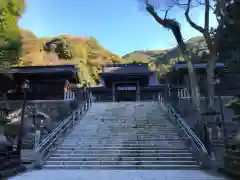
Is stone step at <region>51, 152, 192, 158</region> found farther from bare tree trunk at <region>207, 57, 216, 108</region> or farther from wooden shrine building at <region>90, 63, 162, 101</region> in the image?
wooden shrine building at <region>90, 63, 162, 101</region>

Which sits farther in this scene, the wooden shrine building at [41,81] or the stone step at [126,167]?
the wooden shrine building at [41,81]

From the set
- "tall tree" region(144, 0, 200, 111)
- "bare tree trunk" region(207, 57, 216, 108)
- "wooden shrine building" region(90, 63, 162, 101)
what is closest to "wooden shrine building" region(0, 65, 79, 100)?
"wooden shrine building" region(90, 63, 162, 101)

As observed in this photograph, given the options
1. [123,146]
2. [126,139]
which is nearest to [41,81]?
[126,139]

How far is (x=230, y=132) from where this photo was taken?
15.2m

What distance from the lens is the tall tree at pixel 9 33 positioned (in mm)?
17438

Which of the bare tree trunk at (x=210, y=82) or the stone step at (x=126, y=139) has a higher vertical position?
Result: the bare tree trunk at (x=210, y=82)

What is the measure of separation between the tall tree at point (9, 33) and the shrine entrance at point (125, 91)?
15.1m

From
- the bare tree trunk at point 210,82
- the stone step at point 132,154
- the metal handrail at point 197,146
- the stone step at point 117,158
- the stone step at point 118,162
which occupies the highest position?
the bare tree trunk at point 210,82

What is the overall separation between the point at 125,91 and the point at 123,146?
20.4 meters

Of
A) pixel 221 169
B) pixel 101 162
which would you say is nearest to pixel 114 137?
pixel 101 162

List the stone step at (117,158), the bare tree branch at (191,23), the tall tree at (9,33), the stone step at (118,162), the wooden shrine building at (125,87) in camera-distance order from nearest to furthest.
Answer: the stone step at (118,162), the stone step at (117,158), the tall tree at (9,33), the bare tree branch at (191,23), the wooden shrine building at (125,87)

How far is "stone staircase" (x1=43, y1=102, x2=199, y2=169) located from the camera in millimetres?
9844

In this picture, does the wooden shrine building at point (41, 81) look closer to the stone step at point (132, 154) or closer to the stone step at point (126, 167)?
the stone step at point (132, 154)

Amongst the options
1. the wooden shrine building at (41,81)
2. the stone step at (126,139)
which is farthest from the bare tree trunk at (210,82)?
the wooden shrine building at (41,81)
